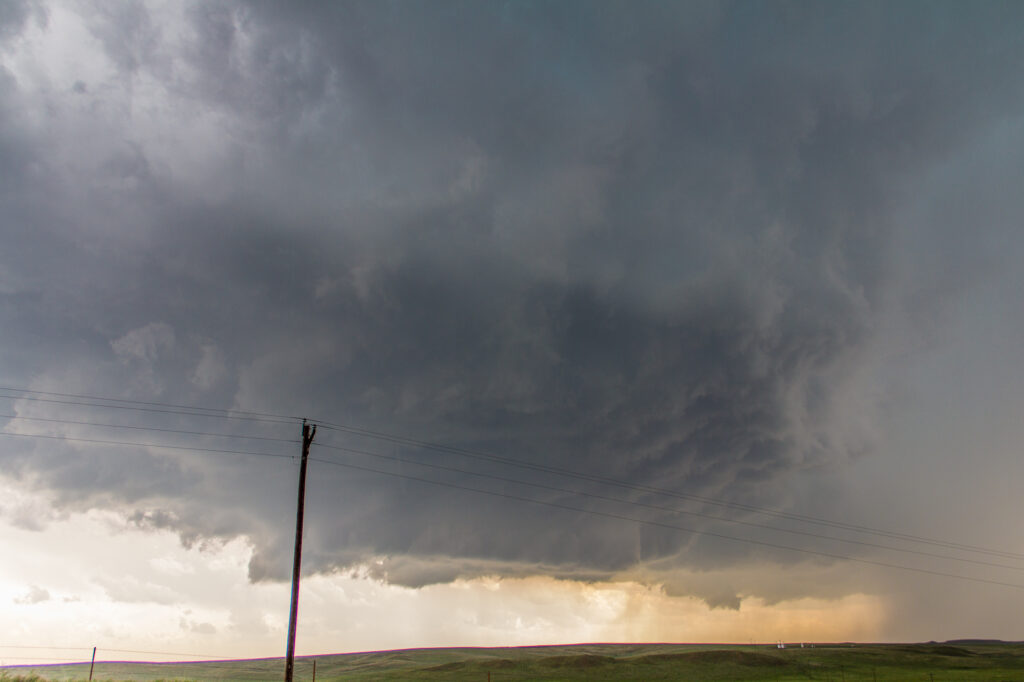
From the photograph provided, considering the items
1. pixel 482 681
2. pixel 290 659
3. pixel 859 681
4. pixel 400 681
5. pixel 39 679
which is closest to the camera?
pixel 290 659

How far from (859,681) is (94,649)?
180 m

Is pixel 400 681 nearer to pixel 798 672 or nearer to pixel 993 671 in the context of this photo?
pixel 798 672

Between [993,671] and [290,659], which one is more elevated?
[290,659]

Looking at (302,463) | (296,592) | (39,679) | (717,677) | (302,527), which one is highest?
(302,463)

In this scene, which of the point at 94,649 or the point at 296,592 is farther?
the point at 94,649

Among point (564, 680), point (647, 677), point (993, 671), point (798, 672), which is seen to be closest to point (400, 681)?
point (564, 680)

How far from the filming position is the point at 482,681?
7357 inches

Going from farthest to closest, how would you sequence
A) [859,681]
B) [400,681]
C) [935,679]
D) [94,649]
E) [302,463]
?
[400,681]
[859,681]
[935,679]
[94,649]
[302,463]

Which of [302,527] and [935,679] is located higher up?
[302,527]

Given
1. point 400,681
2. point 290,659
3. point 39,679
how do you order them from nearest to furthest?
point 290,659 → point 39,679 → point 400,681

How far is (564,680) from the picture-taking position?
196 meters

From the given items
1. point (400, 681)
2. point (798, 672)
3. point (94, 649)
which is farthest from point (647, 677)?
point (94, 649)

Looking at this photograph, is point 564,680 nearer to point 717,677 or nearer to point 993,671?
point 717,677

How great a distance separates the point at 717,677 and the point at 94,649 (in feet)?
573
